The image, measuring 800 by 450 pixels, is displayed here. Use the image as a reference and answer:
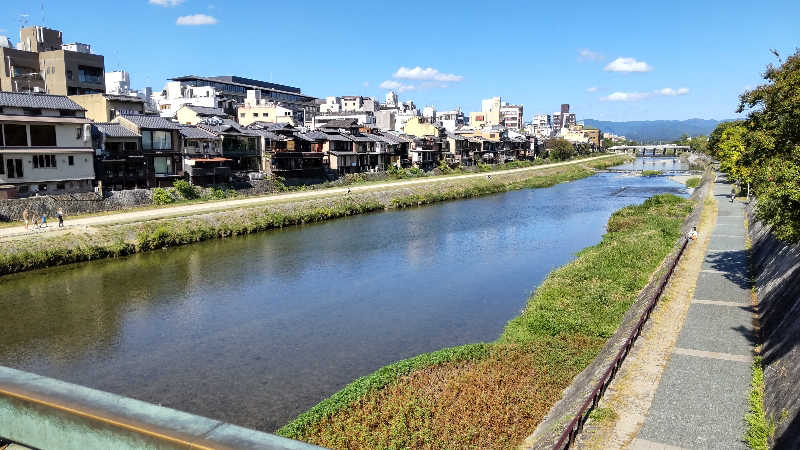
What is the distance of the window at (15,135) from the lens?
117 ft

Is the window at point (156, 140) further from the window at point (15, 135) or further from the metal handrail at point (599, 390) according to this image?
the metal handrail at point (599, 390)

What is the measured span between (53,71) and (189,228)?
37.7 m

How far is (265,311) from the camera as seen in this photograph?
2266cm

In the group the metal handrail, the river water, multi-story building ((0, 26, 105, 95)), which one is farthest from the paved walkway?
multi-story building ((0, 26, 105, 95))

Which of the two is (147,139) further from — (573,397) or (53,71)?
(573,397)

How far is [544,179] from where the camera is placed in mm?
90500

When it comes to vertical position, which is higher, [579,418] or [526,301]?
[579,418]

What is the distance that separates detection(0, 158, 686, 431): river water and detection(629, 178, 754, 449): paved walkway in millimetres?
6863

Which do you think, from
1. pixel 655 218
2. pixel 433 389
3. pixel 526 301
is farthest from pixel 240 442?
pixel 655 218

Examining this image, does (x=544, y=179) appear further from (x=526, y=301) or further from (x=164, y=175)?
(x=526, y=301)

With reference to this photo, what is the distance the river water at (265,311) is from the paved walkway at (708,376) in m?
6.86

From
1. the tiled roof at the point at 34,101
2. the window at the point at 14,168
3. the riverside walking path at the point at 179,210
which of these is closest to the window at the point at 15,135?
the window at the point at 14,168

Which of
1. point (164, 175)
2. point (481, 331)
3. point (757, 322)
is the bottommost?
point (481, 331)

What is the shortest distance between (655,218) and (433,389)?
32.2 m
